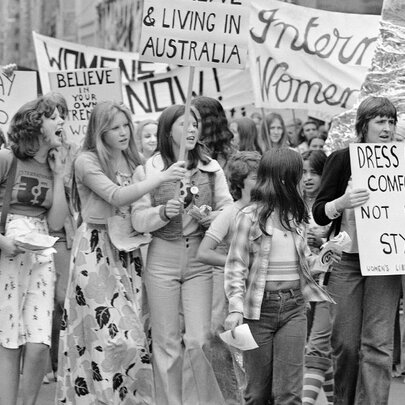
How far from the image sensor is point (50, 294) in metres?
7.49

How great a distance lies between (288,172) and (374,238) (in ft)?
2.33

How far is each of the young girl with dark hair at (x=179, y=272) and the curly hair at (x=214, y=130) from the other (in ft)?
2.22

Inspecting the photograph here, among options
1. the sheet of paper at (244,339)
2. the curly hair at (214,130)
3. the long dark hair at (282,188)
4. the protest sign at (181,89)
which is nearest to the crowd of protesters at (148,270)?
the long dark hair at (282,188)

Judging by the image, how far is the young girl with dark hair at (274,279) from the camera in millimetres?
6637

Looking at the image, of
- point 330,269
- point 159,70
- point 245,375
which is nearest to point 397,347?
point 330,269

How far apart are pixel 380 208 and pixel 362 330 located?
0.67m

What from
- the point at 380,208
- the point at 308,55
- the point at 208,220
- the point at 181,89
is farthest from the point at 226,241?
the point at 181,89

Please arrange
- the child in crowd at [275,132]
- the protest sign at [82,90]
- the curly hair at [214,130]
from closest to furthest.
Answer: the curly hair at [214,130] < the protest sign at [82,90] < the child in crowd at [275,132]

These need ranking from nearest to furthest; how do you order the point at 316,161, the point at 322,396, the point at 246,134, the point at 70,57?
the point at 316,161
the point at 322,396
the point at 246,134
the point at 70,57

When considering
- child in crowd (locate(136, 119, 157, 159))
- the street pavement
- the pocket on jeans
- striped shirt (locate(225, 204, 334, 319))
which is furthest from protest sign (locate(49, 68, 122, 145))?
the pocket on jeans

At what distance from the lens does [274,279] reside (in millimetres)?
6734

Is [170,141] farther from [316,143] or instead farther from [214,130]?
[316,143]

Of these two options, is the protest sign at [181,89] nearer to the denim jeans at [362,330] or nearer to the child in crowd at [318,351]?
the child in crowd at [318,351]

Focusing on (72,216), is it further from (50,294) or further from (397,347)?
(397,347)
